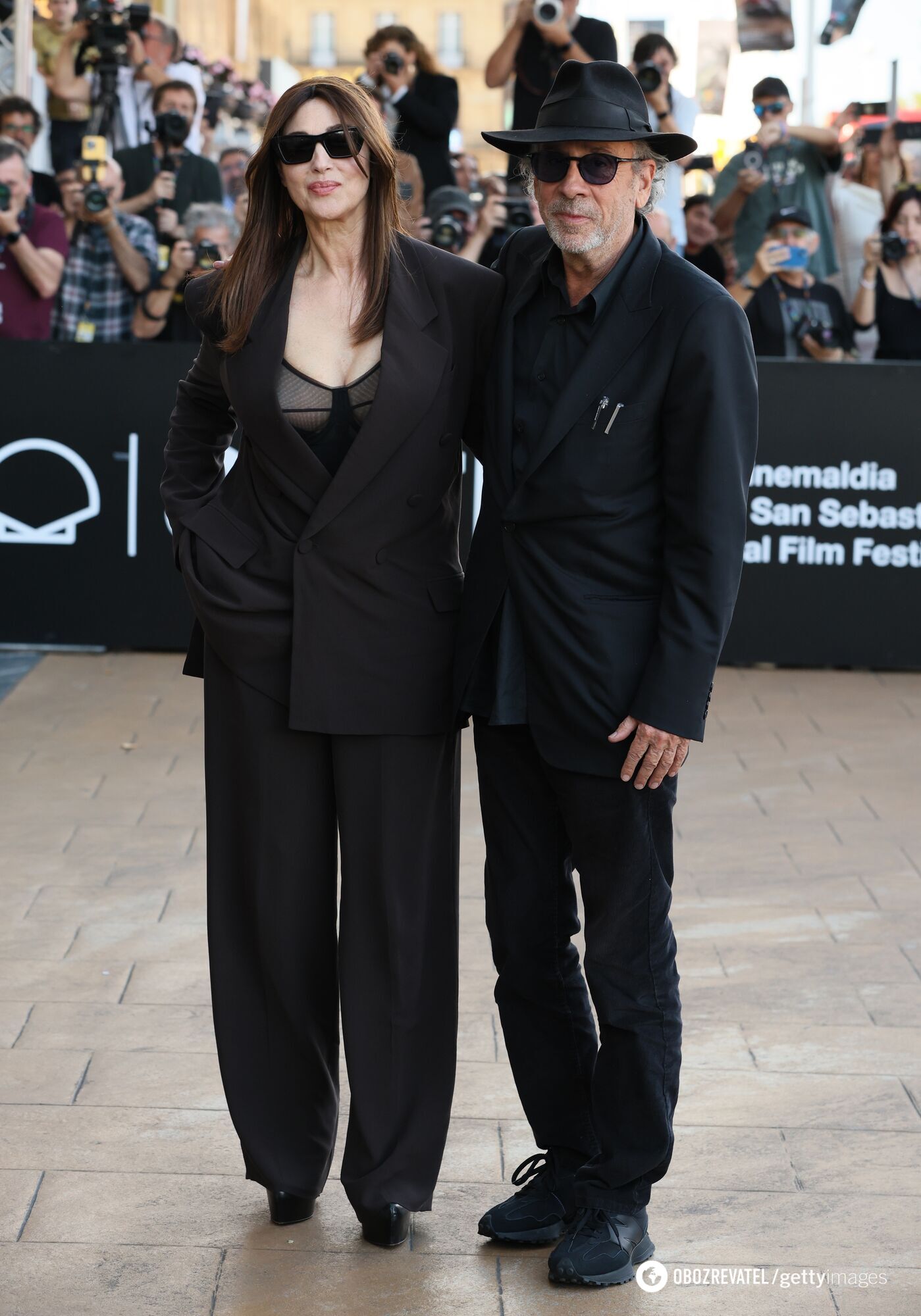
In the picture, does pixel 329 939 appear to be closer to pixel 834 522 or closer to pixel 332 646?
pixel 332 646

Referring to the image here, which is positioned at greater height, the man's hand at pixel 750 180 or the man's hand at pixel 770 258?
the man's hand at pixel 750 180

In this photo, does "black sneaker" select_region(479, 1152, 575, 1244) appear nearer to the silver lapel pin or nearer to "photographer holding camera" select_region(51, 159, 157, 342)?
the silver lapel pin

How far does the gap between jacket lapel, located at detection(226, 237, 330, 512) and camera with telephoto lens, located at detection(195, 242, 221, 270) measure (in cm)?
493

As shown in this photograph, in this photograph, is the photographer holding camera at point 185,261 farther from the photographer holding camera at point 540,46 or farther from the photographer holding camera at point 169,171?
the photographer holding camera at point 540,46

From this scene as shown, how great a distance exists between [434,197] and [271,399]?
17.6 ft

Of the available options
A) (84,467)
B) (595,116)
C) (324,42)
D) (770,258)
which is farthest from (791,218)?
(324,42)

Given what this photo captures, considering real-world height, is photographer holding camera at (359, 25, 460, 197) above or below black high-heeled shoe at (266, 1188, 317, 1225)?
above

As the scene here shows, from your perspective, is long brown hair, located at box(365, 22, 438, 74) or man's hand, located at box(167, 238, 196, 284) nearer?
man's hand, located at box(167, 238, 196, 284)

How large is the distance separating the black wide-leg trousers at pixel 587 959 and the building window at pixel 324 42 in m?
23.0

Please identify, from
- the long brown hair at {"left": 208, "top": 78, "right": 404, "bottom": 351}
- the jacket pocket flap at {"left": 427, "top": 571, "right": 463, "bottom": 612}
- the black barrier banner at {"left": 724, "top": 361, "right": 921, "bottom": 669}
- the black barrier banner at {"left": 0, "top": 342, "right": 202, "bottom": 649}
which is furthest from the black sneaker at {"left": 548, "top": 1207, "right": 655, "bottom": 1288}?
the black barrier banner at {"left": 0, "top": 342, "right": 202, "bottom": 649}

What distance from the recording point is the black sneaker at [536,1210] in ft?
9.43

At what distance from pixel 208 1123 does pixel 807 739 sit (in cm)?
374

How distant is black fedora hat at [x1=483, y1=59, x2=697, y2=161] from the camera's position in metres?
2.58

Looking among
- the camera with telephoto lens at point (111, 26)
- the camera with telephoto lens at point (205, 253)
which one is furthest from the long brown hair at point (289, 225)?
the camera with telephoto lens at point (111, 26)
